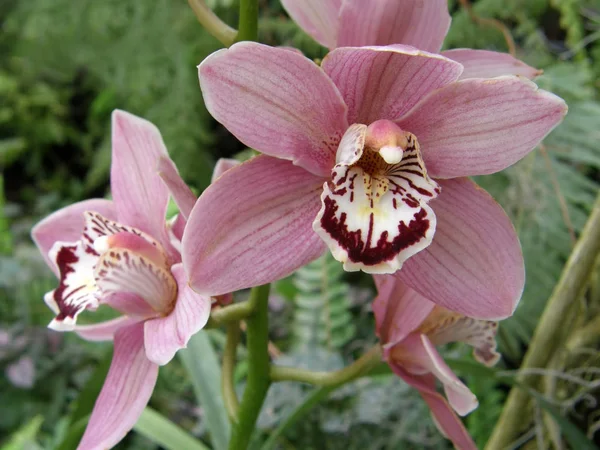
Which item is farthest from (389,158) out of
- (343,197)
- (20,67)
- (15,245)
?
(20,67)

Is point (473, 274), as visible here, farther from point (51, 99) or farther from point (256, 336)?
point (51, 99)

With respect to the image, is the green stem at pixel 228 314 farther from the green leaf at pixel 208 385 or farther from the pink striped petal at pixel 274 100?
the green leaf at pixel 208 385

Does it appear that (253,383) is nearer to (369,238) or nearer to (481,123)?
(369,238)

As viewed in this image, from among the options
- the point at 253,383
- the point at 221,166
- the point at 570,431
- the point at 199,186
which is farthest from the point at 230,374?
the point at 199,186

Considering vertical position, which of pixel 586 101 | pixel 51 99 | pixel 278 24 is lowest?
pixel 51 99

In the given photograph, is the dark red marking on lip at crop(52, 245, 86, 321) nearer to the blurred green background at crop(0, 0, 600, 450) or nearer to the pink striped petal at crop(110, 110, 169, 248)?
the pink striped petal at crop(110, 110, 169, 248)

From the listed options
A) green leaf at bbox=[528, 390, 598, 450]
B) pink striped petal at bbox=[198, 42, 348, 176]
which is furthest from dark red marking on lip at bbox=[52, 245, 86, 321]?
green leaf at bbox=[528, 390, 598, 450]
